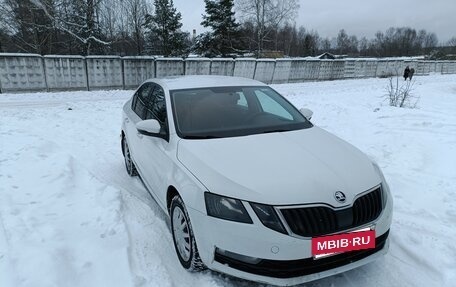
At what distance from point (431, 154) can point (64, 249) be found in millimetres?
5654

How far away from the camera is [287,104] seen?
4.25m

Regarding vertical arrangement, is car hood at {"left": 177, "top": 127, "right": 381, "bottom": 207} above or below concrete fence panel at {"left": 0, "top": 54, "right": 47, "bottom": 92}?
above

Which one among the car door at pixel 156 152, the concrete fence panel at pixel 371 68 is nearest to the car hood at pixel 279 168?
the car door at pixel 156 152

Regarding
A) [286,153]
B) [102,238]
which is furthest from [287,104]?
[102,238]

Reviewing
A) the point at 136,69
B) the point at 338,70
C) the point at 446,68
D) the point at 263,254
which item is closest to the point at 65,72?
the point at 136,69

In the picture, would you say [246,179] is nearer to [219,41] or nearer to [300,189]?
[300,189]

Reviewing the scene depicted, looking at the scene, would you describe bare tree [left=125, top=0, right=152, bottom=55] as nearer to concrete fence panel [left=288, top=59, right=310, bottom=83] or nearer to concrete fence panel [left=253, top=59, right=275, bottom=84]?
concrete fence panel [left=253, top=59, right=275, bottom=84]

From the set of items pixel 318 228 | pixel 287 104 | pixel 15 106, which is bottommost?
pixel 15 106

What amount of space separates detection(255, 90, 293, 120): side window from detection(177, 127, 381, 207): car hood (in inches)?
25.6

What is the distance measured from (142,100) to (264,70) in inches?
721

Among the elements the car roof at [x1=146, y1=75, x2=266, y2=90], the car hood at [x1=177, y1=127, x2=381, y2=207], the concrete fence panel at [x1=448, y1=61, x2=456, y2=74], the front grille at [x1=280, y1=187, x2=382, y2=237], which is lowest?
the concrete fence panel at [x1=448, y1=61, x2=456, y2=74]

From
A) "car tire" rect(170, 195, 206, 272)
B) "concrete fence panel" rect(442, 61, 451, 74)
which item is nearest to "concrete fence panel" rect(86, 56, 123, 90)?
"car tire" rect(170, 195, 206, 272)

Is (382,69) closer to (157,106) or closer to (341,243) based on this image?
(157,106)

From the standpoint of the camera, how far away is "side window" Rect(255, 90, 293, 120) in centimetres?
402
